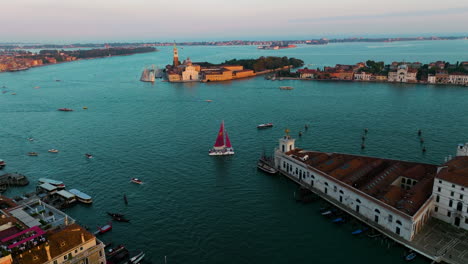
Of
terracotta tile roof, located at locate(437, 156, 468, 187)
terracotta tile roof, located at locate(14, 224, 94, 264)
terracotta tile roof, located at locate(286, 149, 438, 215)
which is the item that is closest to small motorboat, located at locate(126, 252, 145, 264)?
terracotta tile roof, located at locate(14, 224, 94, 264)

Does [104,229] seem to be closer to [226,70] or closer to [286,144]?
[286,144]

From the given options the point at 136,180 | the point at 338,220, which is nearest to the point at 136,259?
the point at 136,180

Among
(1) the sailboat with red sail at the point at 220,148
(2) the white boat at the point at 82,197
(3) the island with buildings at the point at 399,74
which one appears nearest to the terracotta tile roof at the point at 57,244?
(2) the white boat at the point at 82,197

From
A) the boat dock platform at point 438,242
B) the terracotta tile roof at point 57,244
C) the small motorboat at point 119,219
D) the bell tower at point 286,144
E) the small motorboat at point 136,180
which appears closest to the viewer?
the terracotta tile roof at point 57,244

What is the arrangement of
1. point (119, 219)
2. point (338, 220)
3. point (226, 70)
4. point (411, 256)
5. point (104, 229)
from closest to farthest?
point (411, 256)
point (104, 229)
point (338, 220)
point (119, 219)
point (226, 70)

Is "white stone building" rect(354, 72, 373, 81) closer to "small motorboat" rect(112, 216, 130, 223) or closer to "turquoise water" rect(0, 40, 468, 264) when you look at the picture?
"turquoise water" rect(0, 40, 468, 264)

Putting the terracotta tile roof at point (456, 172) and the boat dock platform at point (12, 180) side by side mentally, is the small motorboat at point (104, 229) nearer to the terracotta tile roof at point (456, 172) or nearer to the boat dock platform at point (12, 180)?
the boat dock platform at point (12, 180)

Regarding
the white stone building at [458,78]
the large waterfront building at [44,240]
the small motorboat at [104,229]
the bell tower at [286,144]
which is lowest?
the small motorboat at [104,229]
